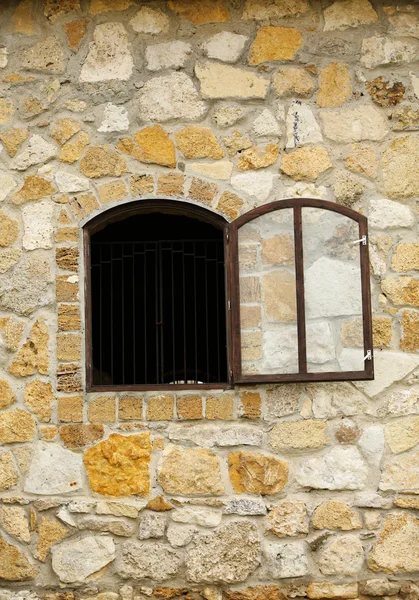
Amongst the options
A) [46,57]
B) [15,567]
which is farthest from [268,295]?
[15,567]

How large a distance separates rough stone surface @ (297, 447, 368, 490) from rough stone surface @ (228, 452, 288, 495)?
0.11 m

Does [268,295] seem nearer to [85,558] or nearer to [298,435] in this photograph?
[298,435]

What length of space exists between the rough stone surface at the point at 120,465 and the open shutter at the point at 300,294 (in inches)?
26.6

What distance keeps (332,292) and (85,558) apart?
1985 millimetres

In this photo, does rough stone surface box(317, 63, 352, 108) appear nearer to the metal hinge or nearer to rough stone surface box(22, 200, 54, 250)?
the metal hinge

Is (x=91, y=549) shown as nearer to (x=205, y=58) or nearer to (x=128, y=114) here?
(x=128, y=114)

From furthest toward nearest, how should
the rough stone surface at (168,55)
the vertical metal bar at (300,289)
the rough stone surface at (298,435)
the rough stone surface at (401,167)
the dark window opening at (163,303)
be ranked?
the dark window opening at (163,303) < the rough stone surface at (168,55) < the rough stone surface at (401,167) < the rough stone surface at (298,435) < the vertical metal bar at (300,289)

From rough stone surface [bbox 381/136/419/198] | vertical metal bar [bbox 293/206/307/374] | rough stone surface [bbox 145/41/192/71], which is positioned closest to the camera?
vertical metal bar [bbox 293/206/307/374]

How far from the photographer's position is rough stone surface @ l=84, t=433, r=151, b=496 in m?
4.66

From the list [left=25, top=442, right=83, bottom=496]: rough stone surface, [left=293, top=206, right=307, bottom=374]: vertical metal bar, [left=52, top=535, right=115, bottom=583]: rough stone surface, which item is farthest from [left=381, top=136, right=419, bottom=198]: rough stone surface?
[left=52, top=535, right=115, bottom=583]: rough stone surface

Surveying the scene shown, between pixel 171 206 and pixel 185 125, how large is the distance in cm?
48

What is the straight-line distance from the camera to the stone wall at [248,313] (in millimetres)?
4613

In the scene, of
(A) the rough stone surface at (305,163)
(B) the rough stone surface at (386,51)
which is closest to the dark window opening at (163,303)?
(A) the rough stone surface at (305,163)

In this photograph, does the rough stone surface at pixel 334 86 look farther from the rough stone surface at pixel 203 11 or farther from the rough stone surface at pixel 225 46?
the rough stone surface at pixel 203 11
